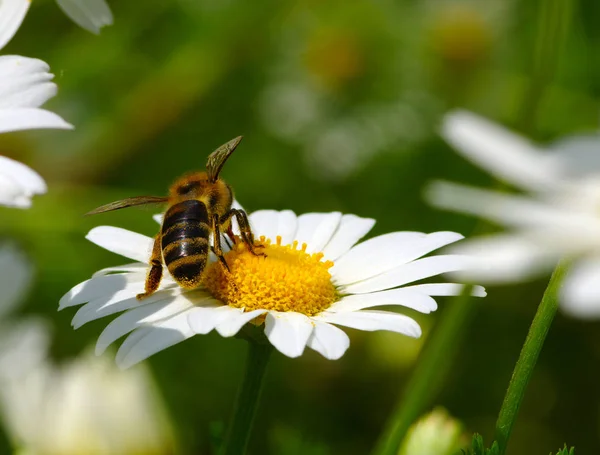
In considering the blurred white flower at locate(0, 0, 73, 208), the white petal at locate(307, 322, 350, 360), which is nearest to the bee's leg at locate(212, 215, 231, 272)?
the white petal at locate(307, 322, 350, 360)

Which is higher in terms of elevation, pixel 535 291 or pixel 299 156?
pixel 299 156

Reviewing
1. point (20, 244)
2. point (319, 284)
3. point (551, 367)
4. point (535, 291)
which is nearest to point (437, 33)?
point (535, 291)

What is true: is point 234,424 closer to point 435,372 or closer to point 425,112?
point 435,372

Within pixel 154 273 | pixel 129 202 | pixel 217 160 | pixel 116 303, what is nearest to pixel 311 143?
pixel 217 160

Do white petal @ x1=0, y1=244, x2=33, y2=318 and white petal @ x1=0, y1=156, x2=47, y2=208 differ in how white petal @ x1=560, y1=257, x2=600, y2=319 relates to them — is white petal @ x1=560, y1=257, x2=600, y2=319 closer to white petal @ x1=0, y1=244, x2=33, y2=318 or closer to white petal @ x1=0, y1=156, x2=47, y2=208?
white petal @ x1=0, y1=156, x2=47, y2=208

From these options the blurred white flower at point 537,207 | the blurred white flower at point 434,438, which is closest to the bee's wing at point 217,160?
the blurred white flower at point 434,438

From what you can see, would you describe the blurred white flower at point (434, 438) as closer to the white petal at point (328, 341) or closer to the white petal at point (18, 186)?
the white petal at point (328, 341)

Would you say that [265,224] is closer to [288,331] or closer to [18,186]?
[288,331]
